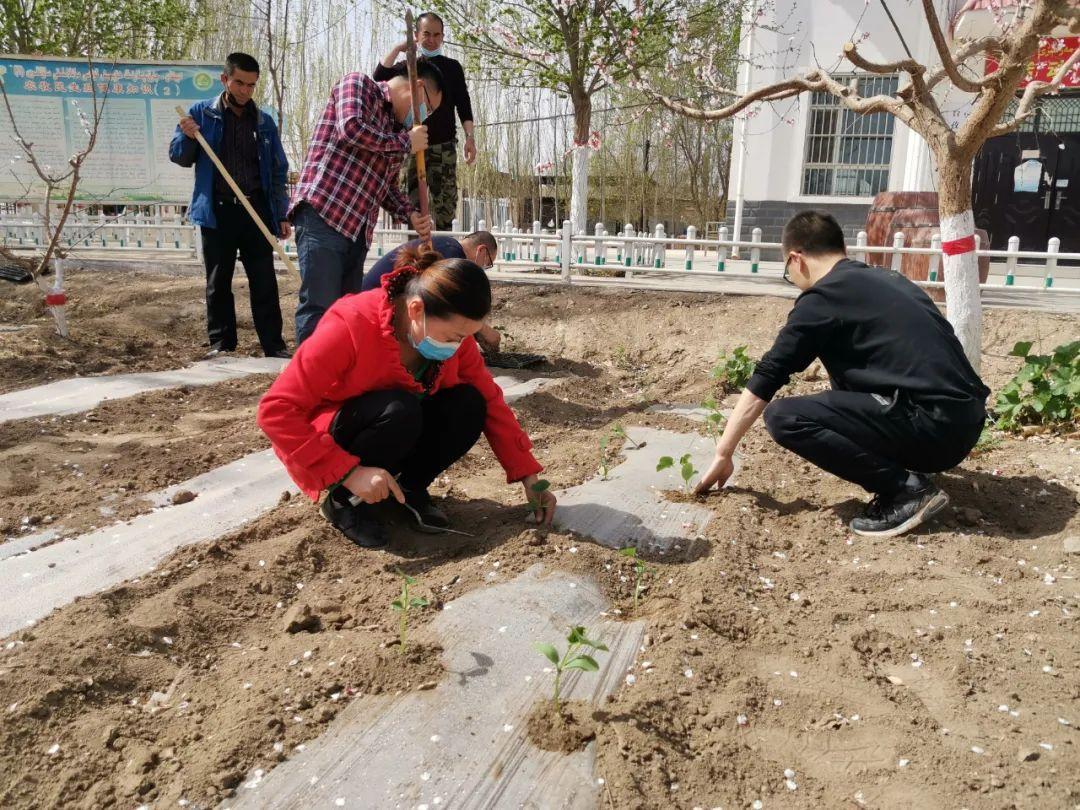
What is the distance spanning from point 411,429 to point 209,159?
3.60m

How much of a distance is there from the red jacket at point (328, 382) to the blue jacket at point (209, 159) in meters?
3.32

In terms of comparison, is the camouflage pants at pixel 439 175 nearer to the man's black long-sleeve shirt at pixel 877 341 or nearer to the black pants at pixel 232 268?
the black pants at pixel 232 268

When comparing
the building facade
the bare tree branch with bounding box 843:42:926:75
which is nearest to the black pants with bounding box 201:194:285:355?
the bare tree branch with bounding box 843:42:926:75

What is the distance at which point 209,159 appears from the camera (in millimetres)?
5238

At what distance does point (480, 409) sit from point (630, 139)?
16.7 m

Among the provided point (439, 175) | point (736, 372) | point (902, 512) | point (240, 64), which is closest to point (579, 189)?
point (439, 175)

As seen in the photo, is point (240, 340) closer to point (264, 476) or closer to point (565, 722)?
point (264, 476)

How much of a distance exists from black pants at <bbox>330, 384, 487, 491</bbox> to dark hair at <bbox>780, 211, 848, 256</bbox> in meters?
1.20

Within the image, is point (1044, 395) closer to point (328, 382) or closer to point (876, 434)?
point (876, 434)

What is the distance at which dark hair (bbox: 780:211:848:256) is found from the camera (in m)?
2.79

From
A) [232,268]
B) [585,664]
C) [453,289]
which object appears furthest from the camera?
[232,268]

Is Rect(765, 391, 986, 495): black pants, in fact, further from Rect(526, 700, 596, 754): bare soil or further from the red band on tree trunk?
the red band on tree trunk

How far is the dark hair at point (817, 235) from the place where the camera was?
2787 millimetres

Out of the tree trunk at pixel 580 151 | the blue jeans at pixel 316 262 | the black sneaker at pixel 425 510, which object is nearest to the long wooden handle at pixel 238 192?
the blue jeans at pixel 316 262
